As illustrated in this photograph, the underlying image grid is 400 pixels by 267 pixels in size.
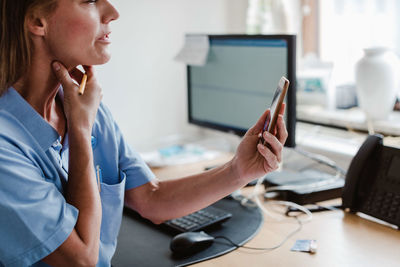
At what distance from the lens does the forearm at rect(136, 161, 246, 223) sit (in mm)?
1242

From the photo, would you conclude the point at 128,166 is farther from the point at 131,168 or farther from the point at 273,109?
the point at 273,109

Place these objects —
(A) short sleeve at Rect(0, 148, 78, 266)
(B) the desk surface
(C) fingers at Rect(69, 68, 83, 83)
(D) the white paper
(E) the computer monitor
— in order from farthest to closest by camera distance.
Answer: (D) the white paper
(E) the computer monitor
(C) fingers at Rect(69, 68, 83, 83)
(B) the desk surface
(A) short sleeve at Rect(0, 148, 78, 266)

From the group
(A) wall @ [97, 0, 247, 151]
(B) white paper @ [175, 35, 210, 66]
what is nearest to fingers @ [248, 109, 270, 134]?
(B) white paper @ [175, 35, 210, 66]

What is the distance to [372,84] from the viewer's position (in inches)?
66.9

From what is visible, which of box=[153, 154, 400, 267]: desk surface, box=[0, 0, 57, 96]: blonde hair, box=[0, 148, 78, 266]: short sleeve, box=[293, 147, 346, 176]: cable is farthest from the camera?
box=[293, 147, 346, 176]: cable

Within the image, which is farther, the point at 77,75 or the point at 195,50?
the point at 195,50

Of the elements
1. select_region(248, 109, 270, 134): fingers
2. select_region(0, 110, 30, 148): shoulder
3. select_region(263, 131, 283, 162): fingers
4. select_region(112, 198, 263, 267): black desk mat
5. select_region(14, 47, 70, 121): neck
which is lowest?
select_region(112, 198, 263, 267): black desk mat

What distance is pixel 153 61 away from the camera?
2162mm

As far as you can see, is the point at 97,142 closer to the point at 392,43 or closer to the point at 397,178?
the point at 397,178

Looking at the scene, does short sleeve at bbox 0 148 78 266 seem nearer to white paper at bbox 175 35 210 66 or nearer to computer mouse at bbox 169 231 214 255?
computer mouse at bbox 169 231 214 255

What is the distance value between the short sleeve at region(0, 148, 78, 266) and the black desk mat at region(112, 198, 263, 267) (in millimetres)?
285

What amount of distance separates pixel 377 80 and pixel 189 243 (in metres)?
0.92

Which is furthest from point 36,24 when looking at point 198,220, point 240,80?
point 240,80

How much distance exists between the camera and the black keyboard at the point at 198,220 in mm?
1307
